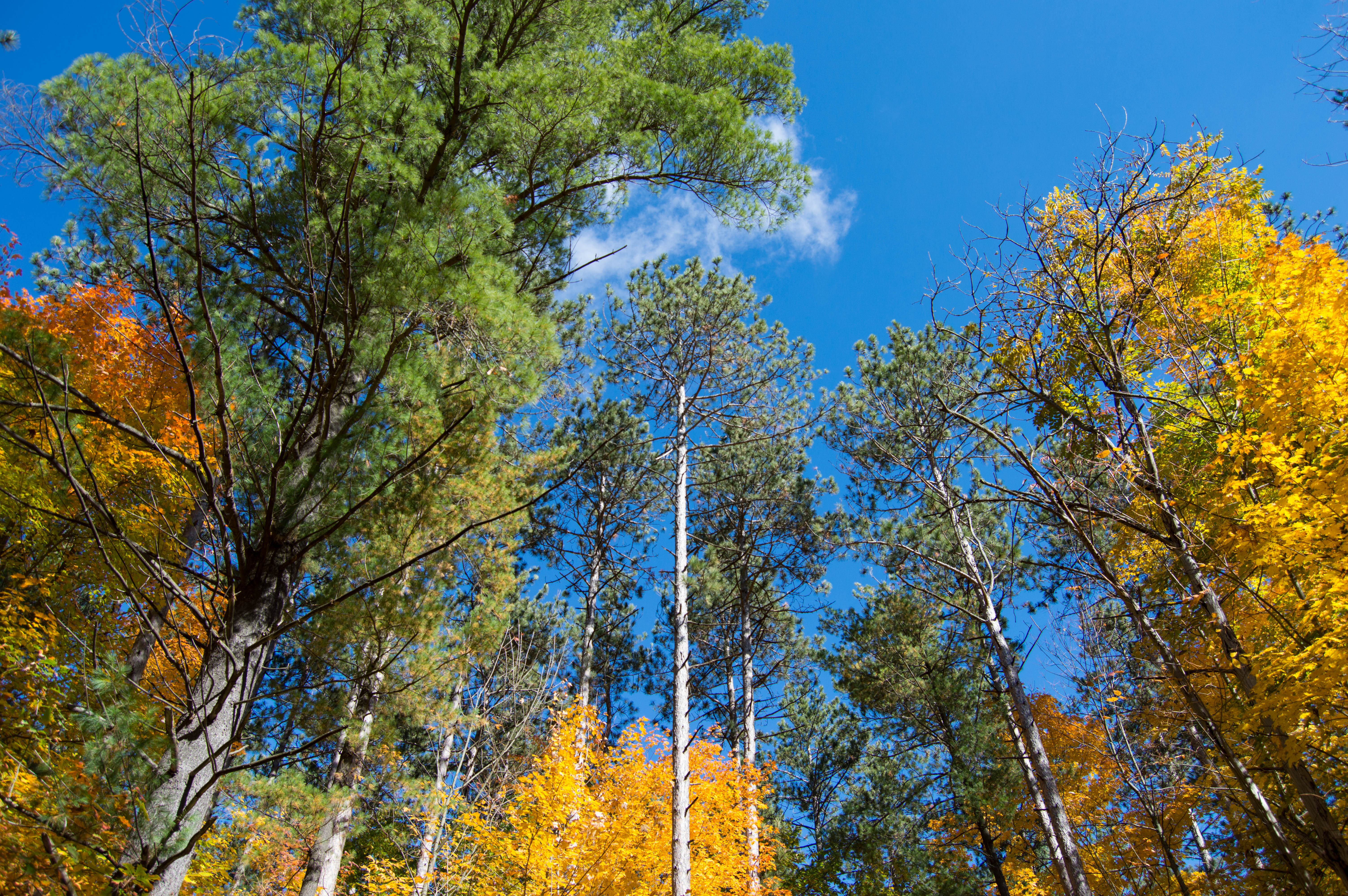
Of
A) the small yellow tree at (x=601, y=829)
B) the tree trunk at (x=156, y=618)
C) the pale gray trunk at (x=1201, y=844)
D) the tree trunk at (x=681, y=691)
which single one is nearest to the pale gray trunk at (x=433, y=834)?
the small yellow tree at (x=601, y=829)

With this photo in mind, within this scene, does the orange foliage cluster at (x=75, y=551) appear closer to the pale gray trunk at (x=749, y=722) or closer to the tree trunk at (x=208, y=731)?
the tree trunk at (x=208, y=731)

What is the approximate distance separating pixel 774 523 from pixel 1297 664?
8810 mm

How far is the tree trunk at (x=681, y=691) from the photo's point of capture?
601 cm

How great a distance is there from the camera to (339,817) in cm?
650

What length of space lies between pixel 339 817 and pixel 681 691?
11.7 ft

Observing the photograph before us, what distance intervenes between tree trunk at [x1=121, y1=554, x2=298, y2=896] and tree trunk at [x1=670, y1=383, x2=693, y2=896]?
4.48m

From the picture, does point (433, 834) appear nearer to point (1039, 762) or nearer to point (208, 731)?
point (1039, 762)

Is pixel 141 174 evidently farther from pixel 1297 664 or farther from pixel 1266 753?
pixel 1266 753

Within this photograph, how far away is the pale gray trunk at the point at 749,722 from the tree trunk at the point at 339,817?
537 cm

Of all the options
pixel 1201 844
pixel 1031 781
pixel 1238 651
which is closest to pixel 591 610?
pixel 1031 781

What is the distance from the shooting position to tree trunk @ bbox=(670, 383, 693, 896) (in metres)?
6.01

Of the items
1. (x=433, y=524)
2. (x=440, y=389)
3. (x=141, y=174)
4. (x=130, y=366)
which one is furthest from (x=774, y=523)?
(x=141, y=174)

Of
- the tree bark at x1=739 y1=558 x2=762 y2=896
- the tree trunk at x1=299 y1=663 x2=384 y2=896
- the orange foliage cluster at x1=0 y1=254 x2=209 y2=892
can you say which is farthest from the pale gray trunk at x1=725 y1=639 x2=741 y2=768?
the orange foliage cluster at x1=0 y1=254 x2=209 y2=892

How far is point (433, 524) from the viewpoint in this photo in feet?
22.1
